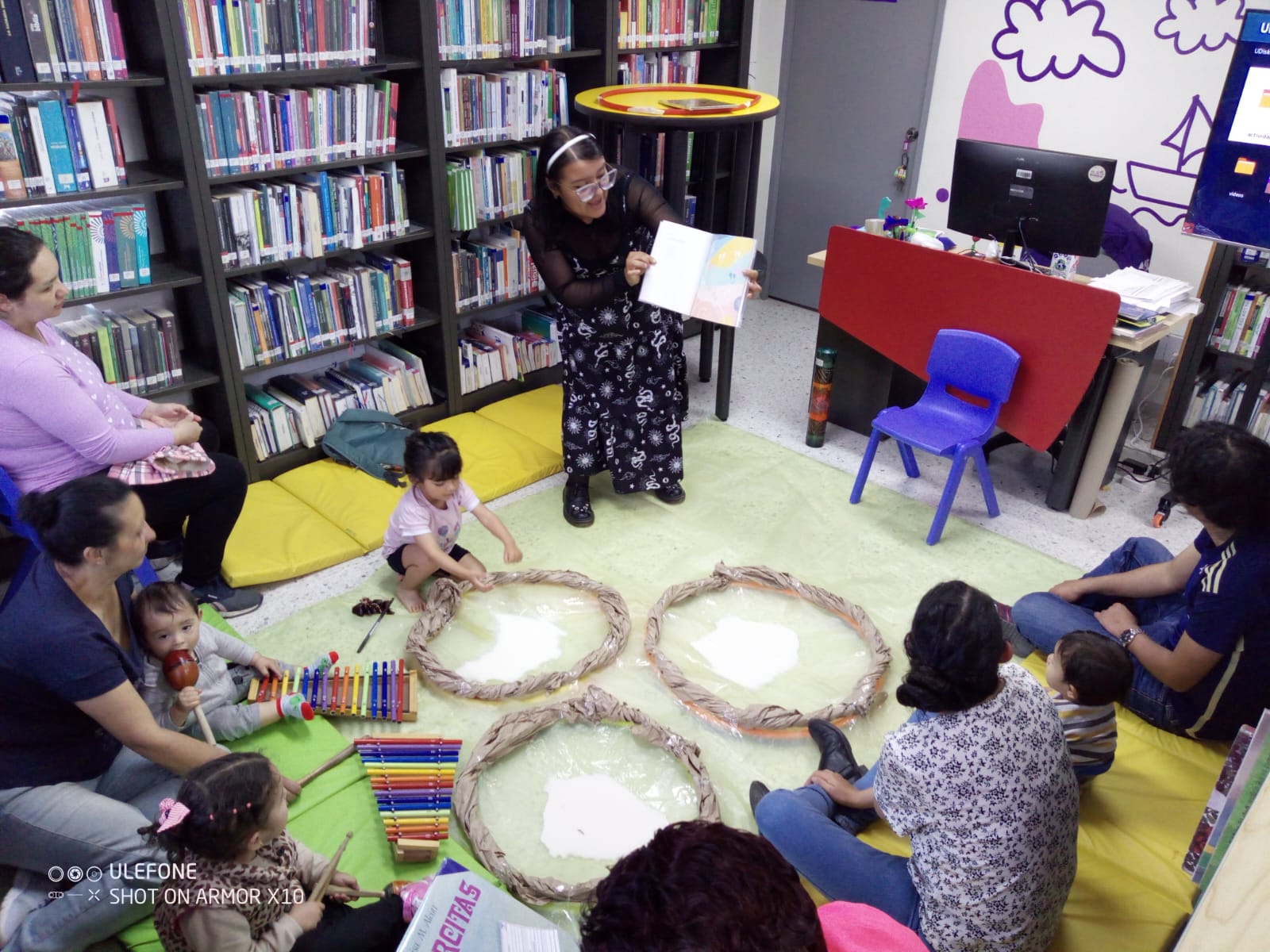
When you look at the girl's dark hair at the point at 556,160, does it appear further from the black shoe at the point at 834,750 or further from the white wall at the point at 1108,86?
the white wall at the point at 1108,86

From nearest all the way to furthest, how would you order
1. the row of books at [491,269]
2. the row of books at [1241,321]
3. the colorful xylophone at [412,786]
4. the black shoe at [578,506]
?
the colorful xylophone at [412,786] < the black shoe at [578,506] < the row of books at [1241,321] < the row of books at [491,269]

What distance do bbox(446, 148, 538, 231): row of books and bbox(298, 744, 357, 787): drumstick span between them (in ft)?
7.26

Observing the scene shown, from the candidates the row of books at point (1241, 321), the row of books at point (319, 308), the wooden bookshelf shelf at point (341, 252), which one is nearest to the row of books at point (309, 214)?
the wooden bookshelf shelf at point (341, 252)

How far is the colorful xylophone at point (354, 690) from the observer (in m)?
2.37

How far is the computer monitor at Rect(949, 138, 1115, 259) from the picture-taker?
10.1ft

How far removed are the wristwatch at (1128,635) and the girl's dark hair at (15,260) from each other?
2879mm

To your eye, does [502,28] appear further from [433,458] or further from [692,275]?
[433,458]

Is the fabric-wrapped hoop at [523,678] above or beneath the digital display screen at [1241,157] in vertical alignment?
beneath

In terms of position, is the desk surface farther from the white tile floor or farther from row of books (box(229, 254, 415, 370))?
row of books (box(229, 254, 415, 370))

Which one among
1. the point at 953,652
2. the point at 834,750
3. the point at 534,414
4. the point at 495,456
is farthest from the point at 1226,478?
the point at 534,414

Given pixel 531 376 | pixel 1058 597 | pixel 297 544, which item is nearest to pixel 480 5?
pixel 531 376

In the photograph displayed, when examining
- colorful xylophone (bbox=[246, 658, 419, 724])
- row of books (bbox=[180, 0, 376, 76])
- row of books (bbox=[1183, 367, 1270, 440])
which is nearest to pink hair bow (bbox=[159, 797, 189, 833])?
colorful xylophone (bbox=[246, 658, 419, 724])

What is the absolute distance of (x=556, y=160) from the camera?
9.26 ft

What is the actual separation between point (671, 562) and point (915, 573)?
2.70 feet
